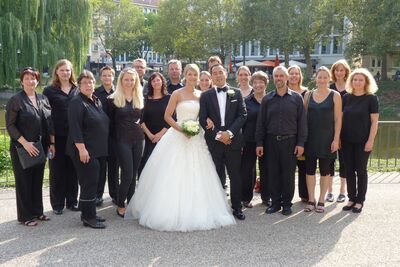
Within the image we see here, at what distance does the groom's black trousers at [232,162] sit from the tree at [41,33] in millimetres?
15504

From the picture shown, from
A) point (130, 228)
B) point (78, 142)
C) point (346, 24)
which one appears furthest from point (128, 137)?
point (346, 24)

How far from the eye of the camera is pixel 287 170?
19.1 feet

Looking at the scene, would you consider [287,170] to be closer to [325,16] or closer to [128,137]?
[128,137]

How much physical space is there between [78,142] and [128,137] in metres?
0.74

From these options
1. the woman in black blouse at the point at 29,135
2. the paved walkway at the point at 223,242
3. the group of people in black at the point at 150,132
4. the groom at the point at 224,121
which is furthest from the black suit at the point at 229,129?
the woman in black blouse at the point at 29,135

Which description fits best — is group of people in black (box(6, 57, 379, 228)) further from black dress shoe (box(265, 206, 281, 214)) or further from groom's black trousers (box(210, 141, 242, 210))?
groom's black trousers (box(210, 141, 242, 210))

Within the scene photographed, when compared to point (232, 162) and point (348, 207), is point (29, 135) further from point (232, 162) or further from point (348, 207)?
point (348, 207)

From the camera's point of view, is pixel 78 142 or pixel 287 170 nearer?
pixel 78 142

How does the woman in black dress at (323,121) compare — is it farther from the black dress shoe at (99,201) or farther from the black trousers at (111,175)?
the black dress shoe at (99,201)

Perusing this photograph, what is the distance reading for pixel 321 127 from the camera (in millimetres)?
5867

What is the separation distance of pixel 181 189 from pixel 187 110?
1044 mm

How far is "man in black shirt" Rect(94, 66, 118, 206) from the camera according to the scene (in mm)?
5860

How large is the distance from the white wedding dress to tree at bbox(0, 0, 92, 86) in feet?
49.5

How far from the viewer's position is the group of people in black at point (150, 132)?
205 inches
